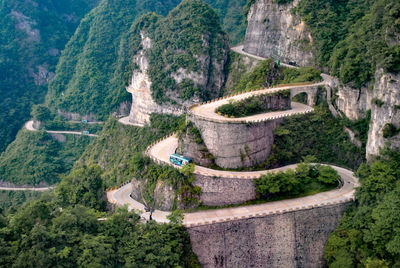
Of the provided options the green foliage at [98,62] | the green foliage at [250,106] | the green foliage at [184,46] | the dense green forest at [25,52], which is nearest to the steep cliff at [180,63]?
the green foliage at [184,46]

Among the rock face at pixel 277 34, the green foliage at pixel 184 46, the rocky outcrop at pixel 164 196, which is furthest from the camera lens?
the green foliage at pixel 184 46

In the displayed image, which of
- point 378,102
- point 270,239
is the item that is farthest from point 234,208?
point 378,102

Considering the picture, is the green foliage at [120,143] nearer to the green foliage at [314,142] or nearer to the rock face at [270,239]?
the green foliage at [314,142]

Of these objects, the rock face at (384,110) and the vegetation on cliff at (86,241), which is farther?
the rock face at (384,110)

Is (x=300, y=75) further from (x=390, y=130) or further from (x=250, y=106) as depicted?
(x=390, y=130)

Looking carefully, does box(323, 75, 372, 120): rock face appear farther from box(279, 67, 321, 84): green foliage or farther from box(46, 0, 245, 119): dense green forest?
box(46, 0, 245, 119): dense green forest

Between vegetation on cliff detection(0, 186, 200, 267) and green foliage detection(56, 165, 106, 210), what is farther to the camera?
green foliage detection(56, 165, 106, 210)

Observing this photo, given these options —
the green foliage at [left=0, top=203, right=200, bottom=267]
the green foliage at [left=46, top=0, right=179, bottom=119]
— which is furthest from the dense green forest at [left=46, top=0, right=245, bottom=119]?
the green foliage at [left=0, top=203, right=200, bottom=267]
